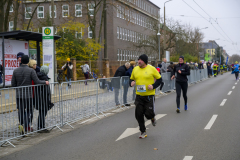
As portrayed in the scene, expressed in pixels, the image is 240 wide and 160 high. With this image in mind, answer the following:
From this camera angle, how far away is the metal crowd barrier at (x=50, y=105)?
7166 millimetres

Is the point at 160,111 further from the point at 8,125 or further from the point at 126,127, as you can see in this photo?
the point at 8,125

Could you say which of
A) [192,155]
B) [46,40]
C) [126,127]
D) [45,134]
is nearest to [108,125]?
[126,127]

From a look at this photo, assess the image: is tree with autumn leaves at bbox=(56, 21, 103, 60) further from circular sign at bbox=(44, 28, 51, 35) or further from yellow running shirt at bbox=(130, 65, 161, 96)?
yellow running shirt at bbox=(130, 65, 161, 96)

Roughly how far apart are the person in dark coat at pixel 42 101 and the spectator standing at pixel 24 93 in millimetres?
203

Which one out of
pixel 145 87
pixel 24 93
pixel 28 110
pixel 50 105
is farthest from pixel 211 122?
pixel 24 93

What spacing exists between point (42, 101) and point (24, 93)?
0.63m

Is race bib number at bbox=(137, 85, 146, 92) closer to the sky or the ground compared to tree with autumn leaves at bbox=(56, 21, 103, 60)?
closer to the ground

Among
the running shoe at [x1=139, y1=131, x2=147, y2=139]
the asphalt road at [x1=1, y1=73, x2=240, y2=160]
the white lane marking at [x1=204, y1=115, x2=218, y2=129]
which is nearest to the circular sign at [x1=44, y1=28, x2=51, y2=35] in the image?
the asphalt road at [x1=1, y1=73, x2=240, y2=160]

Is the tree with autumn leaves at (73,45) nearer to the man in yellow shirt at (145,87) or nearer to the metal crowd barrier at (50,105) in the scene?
the metal crowd barrier at (50,105)

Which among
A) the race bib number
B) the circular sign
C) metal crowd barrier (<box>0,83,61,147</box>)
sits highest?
the circular sign

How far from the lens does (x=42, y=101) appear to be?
8195mm

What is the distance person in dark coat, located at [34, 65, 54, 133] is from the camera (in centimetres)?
805

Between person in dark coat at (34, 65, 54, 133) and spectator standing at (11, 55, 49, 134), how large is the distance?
203mm

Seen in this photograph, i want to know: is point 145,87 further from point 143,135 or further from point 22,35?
point 22,35
